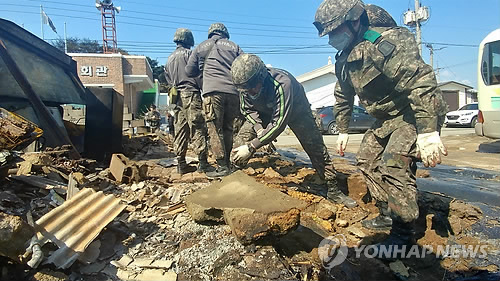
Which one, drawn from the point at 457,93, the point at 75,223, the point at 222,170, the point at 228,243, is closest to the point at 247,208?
the point at 228,243

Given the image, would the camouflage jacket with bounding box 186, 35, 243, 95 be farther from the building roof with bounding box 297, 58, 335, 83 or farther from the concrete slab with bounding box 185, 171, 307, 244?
the building roof with bounding box 297, 58, 335, 83

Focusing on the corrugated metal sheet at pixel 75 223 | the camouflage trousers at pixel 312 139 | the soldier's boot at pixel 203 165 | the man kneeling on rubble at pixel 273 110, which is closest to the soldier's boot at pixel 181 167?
the soldier's boot at pixel 203 165

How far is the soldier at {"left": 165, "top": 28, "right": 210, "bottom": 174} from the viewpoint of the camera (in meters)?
4.12

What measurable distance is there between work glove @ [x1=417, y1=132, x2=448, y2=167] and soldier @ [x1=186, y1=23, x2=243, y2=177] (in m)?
2.17

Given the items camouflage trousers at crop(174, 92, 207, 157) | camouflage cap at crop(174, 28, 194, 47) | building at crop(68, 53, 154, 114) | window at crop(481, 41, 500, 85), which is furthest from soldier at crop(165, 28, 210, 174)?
building at crop(68, 53, 154, 114)

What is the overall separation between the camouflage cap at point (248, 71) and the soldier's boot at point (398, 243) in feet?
5.26

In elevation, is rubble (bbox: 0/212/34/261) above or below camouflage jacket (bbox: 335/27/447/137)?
below

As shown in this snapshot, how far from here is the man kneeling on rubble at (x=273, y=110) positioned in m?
2.76

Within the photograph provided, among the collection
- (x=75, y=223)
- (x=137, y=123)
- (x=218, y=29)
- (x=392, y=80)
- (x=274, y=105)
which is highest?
(x=218, y=29)

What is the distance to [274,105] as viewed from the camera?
2.93m

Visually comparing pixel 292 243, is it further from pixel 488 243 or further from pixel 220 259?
pixel 488 243

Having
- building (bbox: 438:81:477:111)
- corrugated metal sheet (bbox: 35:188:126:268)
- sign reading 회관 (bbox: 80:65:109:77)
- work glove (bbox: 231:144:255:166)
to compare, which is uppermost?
sign reading 회관 (bbox: 80:65:109:77)

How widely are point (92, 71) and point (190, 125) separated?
1971cm

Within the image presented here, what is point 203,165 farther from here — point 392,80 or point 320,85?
point 320,85
